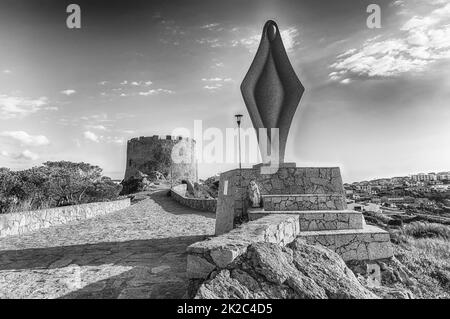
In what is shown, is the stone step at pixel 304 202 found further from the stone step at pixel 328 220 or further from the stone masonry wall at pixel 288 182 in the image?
the stone masonry wall at pixel 288 182

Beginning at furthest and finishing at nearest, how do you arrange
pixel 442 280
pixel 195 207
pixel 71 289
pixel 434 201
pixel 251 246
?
pixel 434 201, pixel 195 207, pixel 442 280, pixel 71 289, pixel 251 246

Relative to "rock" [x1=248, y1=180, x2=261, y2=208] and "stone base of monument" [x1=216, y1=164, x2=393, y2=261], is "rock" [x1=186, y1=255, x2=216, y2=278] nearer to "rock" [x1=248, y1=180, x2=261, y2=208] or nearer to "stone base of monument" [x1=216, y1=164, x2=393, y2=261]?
"stone base of monument" [x1=216, y1=164, x2=393, y2=261]

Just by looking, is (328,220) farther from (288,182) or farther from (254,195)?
(288,182)

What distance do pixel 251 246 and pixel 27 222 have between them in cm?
→ 857

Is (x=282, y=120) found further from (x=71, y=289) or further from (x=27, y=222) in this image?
(x=27, y=222)

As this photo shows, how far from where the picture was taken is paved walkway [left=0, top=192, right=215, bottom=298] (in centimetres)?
345

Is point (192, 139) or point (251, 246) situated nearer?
point (251, 246)

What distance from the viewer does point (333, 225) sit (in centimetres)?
569

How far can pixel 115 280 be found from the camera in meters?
3.85

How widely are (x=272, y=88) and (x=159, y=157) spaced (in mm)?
37685

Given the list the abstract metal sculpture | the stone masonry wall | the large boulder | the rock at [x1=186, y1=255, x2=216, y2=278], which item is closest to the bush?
the stone masonry wall

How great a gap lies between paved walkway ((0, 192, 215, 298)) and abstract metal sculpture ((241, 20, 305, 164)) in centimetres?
333

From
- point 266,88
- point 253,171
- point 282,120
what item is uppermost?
point 266,88
